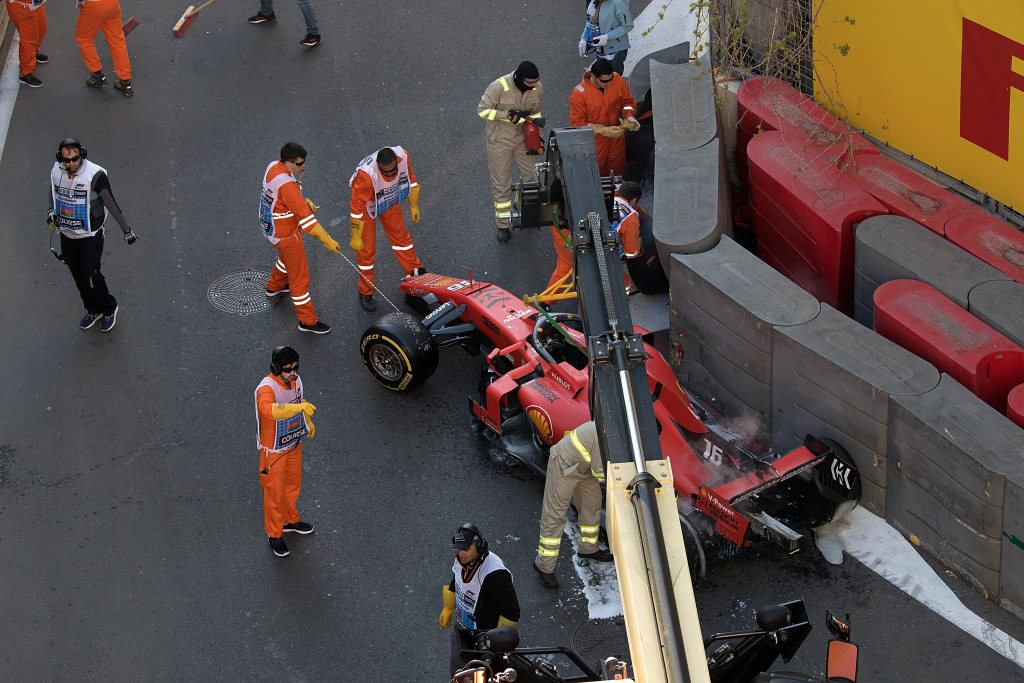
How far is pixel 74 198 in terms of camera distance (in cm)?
956

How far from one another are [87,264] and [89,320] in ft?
2.22

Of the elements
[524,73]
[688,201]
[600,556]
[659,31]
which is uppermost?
[524,73]

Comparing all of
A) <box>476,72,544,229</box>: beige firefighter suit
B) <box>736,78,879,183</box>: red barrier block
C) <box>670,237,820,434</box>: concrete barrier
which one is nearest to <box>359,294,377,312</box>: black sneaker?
<box>476,72,544,229</box>: beige firefighter suit

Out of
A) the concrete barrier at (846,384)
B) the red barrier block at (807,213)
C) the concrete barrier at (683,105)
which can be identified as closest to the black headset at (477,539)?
the concrete barrier at (846,384)

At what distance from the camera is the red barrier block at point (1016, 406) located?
7.66 meters

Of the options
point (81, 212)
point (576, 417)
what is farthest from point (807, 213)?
point (81, 212)

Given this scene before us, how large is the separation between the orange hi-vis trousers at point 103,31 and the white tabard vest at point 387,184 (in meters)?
4.65

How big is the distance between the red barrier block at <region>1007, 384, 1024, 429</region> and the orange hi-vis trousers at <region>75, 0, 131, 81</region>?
1058 centimetres

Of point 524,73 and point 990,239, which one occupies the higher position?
point 524,73

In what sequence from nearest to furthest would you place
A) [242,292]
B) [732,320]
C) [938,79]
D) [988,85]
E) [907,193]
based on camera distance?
[988,85]
[732,320]
[938,79]
[907,193]
[242,292]

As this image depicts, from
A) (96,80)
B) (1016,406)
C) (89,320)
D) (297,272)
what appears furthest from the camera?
(96,80)

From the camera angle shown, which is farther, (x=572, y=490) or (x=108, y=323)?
(x=108, y=323)

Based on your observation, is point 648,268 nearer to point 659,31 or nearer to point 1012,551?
point 1012,551

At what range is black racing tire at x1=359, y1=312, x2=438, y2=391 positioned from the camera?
920cm
